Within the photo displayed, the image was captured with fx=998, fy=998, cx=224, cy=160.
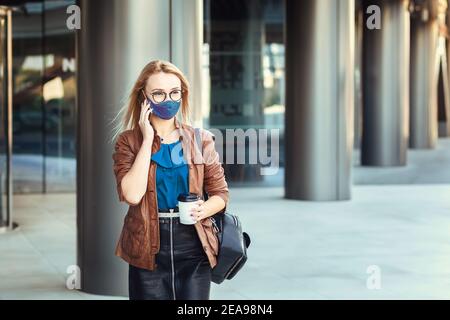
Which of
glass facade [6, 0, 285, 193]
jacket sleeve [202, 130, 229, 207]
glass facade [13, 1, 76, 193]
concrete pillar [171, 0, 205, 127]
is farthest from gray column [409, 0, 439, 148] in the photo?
jacket sleeve [202, 130, 229, 207]

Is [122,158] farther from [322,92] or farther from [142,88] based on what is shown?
[322,92]

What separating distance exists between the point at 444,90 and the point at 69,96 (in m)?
28.6

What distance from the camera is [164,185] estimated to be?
14.8 ft

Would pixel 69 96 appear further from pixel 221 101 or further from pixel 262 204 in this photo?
pixel 262 204

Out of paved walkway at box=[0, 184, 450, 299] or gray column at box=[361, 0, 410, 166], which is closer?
paved walkway at box=[0, 184, 450, 299]

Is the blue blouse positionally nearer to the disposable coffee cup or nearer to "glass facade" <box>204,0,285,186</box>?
the disposable coffee cup

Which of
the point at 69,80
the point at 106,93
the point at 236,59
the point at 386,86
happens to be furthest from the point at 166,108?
the point at 386,86

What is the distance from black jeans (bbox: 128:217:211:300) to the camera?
14.9 ft

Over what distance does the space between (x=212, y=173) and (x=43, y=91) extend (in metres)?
17.4

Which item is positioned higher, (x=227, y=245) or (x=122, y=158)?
(x=122, y=158)

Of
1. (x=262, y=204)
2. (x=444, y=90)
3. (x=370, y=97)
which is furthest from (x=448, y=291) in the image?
(x=444, y=90)

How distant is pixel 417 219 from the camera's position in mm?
14805

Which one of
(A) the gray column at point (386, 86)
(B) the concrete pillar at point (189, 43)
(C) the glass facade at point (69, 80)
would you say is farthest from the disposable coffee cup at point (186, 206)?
(A) the gray column at point (386, 86)

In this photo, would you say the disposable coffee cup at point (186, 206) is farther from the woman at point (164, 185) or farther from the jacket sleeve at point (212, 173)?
the jacket sleeve at point (212, 173)
